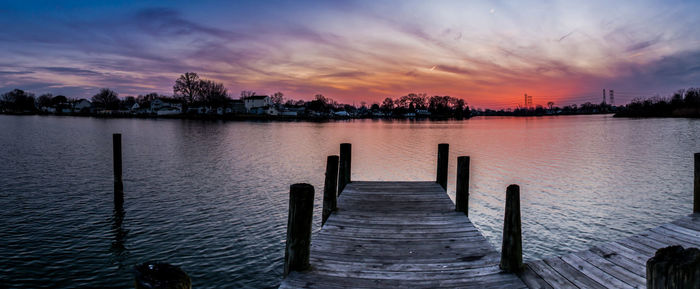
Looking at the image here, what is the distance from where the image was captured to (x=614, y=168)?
26062 millimetres

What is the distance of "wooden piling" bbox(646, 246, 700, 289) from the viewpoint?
2.67 metres

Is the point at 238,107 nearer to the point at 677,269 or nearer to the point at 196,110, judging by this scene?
the point at 196,110

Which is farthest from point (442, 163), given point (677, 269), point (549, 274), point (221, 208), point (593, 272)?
point (677, 269)

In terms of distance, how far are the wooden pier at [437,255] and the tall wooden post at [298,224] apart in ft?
0.05

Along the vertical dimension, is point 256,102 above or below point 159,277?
above

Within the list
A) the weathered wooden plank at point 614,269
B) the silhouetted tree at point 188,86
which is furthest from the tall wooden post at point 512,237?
the silhouetted tree at point 188,86

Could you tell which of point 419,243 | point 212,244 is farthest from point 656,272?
point 212,244

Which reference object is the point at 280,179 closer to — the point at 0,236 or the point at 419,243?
the point at 0,236

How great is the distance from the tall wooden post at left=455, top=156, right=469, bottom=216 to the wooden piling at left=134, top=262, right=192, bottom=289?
803cm

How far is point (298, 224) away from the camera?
542 centimetres

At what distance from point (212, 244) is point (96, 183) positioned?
43.0 ft

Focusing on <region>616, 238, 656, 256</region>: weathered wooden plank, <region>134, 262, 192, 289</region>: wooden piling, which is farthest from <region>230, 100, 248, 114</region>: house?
<region>134, 262, 192, 289</region>: wooden piling

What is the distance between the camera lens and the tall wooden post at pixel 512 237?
5.65m

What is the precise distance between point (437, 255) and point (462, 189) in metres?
3.25
